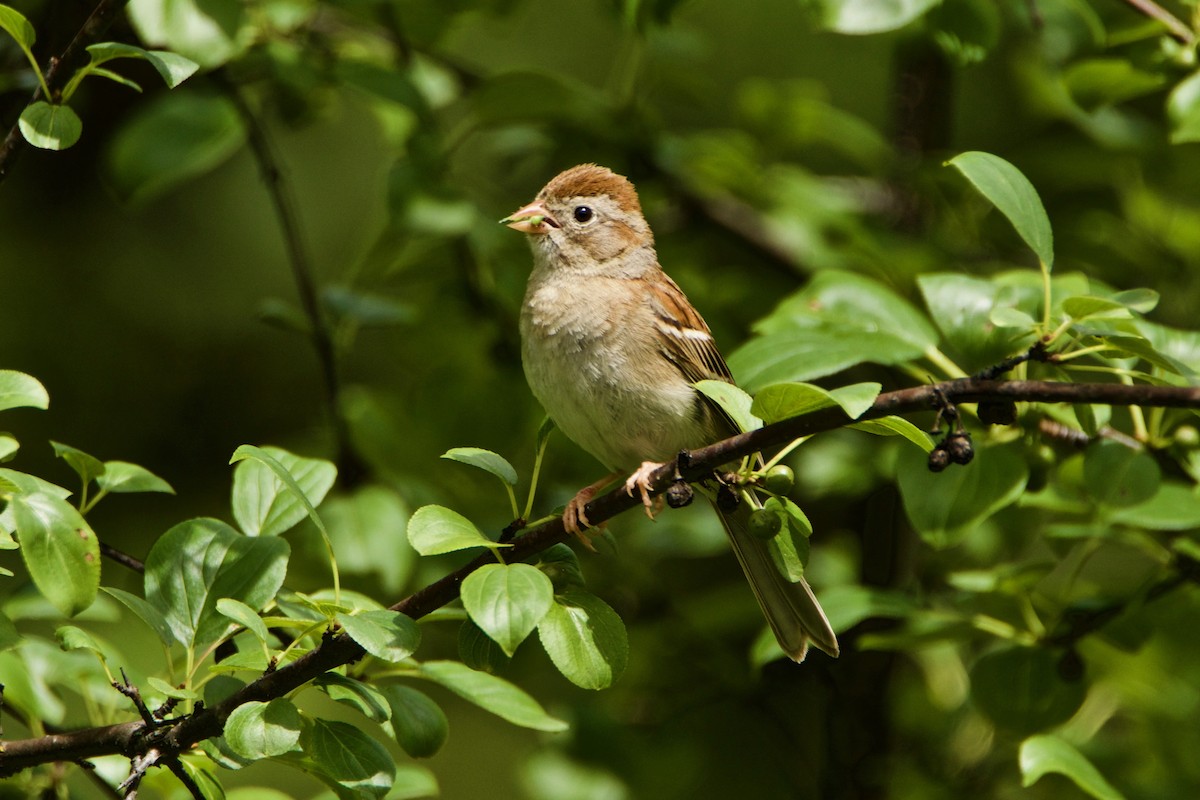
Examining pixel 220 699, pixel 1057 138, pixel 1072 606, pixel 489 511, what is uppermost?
pixel 220 699

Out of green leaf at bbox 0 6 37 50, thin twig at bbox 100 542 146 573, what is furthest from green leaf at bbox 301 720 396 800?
green leaf at bbox 0 6 37 50

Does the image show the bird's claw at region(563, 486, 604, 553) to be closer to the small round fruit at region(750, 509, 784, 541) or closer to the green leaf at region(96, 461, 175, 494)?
the small round fruit at region(750, 509, 784, 541)

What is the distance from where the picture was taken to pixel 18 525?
5.05ft

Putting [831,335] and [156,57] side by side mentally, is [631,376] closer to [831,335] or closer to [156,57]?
[831,335]

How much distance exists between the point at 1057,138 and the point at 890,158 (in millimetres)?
526

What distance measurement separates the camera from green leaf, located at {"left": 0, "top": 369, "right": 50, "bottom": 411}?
1.68m

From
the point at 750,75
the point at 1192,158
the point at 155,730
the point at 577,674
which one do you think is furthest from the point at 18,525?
the point at 750,75

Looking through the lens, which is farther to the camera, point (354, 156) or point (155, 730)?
point (354, 156)

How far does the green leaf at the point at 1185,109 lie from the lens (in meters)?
2.57

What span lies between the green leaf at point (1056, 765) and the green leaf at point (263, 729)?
4.06 ft

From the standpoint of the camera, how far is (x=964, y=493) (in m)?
2.25

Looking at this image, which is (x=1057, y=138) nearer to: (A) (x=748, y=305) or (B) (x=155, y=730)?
(A) (x=748, y=305)

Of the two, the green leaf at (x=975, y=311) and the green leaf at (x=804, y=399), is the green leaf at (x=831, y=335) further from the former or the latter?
the green leaf at (x=804, y=399)

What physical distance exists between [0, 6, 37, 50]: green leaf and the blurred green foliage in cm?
58
